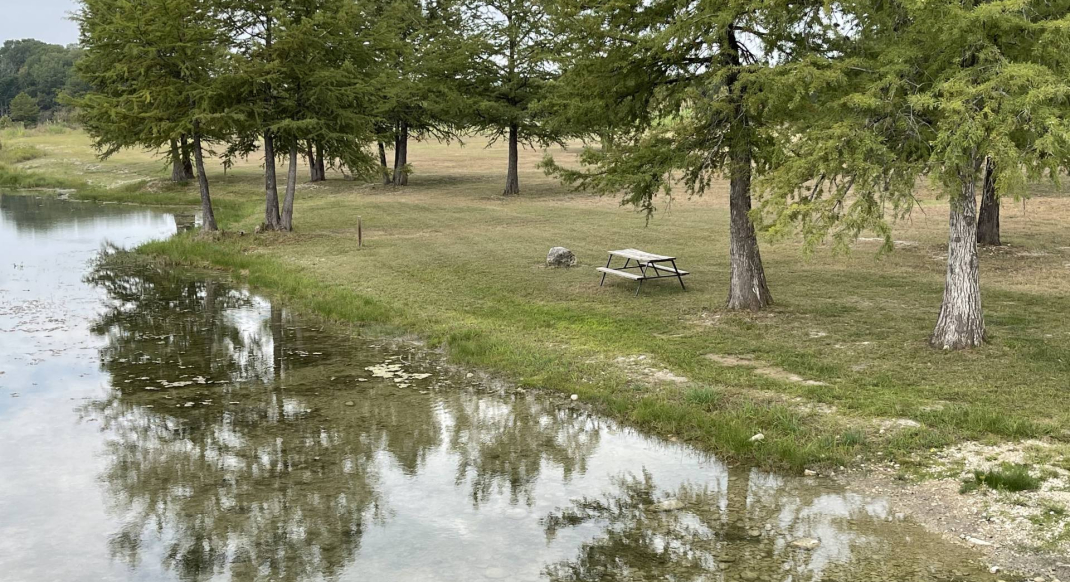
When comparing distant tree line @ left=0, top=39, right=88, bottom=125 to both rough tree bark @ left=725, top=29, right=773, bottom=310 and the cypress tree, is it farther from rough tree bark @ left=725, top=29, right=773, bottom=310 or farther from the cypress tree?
rough tree bark @ left=725, top=29, right=773, bottom=310

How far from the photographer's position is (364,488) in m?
9.06

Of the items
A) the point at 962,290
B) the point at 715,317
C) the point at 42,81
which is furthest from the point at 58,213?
the point at 42,81

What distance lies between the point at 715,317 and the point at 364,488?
804 cm

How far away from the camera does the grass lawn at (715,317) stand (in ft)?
33.8

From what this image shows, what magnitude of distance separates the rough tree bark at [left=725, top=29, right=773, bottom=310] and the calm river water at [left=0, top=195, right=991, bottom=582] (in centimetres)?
511

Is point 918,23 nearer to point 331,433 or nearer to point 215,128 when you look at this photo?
point 331,433

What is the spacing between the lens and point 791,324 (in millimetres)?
14664

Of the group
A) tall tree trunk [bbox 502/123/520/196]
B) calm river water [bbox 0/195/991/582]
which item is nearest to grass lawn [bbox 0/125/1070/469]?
calm river water [bbox 0/195/991/582]

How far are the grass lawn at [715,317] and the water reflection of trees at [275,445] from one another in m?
1.59

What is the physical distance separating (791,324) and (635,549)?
7.97m

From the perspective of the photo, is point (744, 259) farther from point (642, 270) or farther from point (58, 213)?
point (58, 213)

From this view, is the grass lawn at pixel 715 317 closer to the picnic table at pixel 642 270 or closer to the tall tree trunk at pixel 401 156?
the picnic table at pixel 642 270

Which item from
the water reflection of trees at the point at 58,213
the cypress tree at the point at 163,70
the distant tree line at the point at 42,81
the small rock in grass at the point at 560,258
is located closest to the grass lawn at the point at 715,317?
the small rock in grass at the point at 560,258

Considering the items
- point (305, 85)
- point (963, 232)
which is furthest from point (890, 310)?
point (305, 85)
